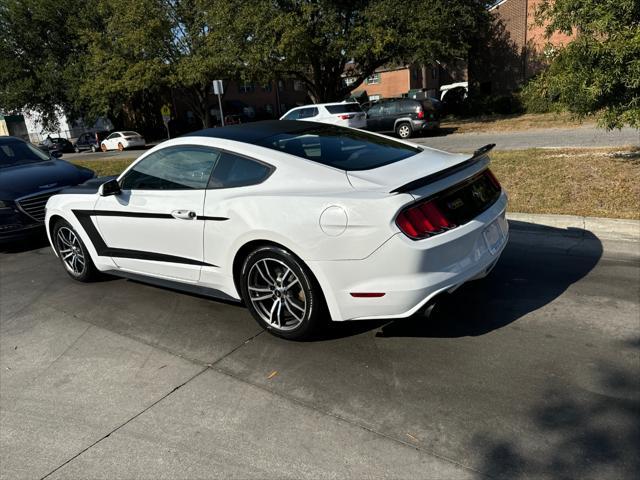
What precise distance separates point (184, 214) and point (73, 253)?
2.22 meters

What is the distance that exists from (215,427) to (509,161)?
7870mm

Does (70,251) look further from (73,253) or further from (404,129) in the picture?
(404,129)

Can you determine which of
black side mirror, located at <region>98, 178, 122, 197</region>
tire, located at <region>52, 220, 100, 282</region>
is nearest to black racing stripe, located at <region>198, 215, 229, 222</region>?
black side mirror, located at <region>98, 178, 122, 197</region>

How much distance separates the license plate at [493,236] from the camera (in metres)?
3.55

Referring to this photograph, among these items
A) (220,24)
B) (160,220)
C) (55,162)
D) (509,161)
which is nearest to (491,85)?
(220,24)

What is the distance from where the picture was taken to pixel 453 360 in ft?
11.1

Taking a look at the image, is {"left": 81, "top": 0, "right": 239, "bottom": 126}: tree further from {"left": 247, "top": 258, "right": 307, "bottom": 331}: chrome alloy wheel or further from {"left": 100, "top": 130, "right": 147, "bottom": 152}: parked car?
{"left": 247, "top": 258, "right": 307, "bottom": 331}: chrome alloy wheel

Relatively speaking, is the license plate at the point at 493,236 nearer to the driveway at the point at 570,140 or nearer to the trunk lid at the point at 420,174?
the trunk lid at the point at 420,174

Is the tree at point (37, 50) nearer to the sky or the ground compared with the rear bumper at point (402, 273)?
nearer to the sky

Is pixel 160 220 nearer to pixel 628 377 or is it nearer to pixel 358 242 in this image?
pixel 358 242

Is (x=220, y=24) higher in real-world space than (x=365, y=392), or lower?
higher

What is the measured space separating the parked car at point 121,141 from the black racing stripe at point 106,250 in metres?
29.5

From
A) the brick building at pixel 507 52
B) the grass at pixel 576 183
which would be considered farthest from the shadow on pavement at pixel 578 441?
the brick building at pixel 507 52

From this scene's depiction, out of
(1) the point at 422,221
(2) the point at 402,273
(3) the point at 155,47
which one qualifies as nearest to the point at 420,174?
(1) the point at 422,221
